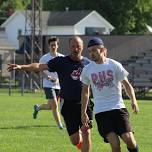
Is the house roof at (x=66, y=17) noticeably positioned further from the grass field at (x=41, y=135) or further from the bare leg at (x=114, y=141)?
the bare leg at (x=114, y=141)

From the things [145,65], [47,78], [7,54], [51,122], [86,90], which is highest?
[86,90]

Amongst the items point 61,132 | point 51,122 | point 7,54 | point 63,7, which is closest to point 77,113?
point 61,132

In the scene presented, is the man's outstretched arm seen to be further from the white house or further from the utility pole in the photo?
the white house

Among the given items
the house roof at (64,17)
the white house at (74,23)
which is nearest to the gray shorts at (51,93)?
the white house at (74,23)

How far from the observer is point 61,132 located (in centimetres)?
1584

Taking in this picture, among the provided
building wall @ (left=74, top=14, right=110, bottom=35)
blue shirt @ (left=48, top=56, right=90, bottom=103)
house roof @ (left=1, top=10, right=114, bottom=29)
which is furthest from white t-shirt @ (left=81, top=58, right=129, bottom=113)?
building wall @ (left=74, top=14, right=110, bottom=35)

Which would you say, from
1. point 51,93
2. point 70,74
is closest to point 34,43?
point 51,93

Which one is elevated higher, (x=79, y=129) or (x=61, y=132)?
(x=79, y=129)

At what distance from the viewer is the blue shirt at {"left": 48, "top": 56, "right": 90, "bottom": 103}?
1097cm

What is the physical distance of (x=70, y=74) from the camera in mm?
11000

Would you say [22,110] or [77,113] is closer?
[77,113]

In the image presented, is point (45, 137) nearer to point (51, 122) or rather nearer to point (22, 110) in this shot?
point (51, 122)

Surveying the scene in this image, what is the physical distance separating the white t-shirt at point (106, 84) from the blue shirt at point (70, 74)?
1126mm

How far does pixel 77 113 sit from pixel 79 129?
0.26m
